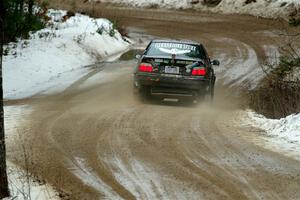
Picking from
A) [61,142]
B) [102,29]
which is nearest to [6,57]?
[102,29]

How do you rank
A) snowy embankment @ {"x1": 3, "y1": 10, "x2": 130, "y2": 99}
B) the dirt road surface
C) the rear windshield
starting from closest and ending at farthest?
the dirt road surface < the rear windshield < snowy embankment @ {"x1": 3, "y1": 10, "x2": 130, "y2": 99}

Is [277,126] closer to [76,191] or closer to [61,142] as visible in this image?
[61,142]

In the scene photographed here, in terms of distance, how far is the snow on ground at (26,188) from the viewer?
7.05m

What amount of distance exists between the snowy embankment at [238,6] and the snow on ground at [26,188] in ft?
96.4

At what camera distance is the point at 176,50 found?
14.0 metres

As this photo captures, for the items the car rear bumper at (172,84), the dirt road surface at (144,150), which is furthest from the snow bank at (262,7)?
the car rear bumper at (172,84)

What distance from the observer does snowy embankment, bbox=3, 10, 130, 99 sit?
1703 centimetres

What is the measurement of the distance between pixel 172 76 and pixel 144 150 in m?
4.50

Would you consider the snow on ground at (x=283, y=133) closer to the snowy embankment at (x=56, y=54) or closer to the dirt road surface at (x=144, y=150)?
the dirt road surface at (x=144, y=150)

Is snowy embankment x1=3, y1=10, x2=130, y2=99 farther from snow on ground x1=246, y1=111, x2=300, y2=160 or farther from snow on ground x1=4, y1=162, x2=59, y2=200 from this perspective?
snow on ground x1=4, y1=162, x2=59, y2=200

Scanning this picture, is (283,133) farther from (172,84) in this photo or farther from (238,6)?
(238,6)

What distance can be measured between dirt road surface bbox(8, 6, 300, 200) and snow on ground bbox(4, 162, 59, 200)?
18cm

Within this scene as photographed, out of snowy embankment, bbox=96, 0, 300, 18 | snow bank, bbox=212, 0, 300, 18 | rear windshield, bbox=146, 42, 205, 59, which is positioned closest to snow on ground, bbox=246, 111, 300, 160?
rear windshield, bbox=146, 42, 205, 59

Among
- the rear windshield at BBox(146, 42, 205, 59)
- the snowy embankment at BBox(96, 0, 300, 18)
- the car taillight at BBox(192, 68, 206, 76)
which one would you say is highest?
the rear windshield at BBox(146, 42, 205, 59)
